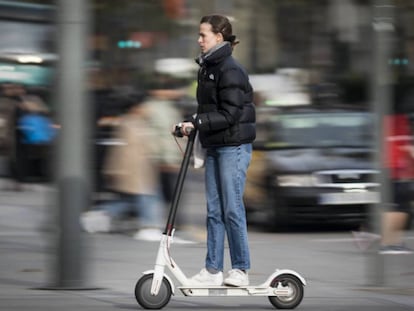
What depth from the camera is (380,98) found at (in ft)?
28.8

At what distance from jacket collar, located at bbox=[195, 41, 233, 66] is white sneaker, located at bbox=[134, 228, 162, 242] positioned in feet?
16.8

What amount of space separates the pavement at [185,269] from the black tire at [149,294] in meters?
0.22

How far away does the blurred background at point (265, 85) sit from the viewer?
36.7 feet

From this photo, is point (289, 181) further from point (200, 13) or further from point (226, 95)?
point (200, 13)

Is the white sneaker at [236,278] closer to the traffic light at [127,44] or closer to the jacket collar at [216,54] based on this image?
the jacket collar at [216,54]

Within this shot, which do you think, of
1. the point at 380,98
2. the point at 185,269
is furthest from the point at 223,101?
the point at 185,269

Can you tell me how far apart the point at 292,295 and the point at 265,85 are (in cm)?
1840

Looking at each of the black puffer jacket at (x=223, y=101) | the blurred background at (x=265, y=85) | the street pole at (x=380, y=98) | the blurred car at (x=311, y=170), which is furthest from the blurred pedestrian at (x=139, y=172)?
the black puffer jacket at (x=223, y=101)

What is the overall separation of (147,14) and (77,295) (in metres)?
19.5

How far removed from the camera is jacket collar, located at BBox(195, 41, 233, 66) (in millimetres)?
7375

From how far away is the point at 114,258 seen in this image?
34.9ft

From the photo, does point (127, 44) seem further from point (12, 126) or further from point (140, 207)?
point (140, 207)

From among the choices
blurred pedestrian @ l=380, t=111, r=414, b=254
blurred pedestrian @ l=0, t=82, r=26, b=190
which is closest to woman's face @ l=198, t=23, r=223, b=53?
blurred pedestrian @ l=380, t=111, r=414, b=254

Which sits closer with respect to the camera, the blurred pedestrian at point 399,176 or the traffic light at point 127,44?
the blurred pedestrian at point 399,176
